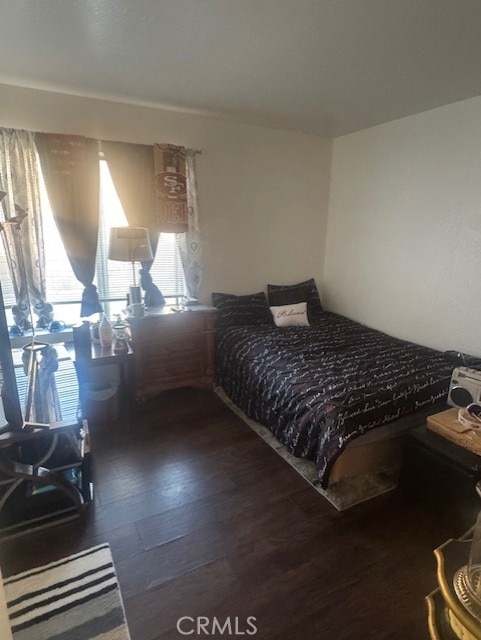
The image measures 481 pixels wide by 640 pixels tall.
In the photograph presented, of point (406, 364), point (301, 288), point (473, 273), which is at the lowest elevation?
point (406, 364)

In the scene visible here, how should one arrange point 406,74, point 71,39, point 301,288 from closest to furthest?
point 71,39 < point 406,74 < point 301,288

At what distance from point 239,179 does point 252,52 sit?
142cm

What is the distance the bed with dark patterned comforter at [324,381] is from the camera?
187cm

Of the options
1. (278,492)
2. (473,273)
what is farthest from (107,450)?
(473,273)

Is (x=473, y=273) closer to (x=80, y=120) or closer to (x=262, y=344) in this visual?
(x=262, y=344)

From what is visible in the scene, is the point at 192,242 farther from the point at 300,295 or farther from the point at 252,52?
the point at 252,52

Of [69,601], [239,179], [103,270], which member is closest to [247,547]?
[69,601]

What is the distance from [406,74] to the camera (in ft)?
6.93

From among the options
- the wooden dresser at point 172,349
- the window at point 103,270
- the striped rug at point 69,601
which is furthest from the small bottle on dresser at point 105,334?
the striped rug at point 69,601

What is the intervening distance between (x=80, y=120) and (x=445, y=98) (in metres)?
2.78

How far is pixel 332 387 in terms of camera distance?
2041mm

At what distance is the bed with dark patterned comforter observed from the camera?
1.87 metres

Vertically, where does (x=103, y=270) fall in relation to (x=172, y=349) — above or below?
above

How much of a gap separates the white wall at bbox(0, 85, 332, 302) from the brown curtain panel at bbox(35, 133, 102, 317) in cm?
14
